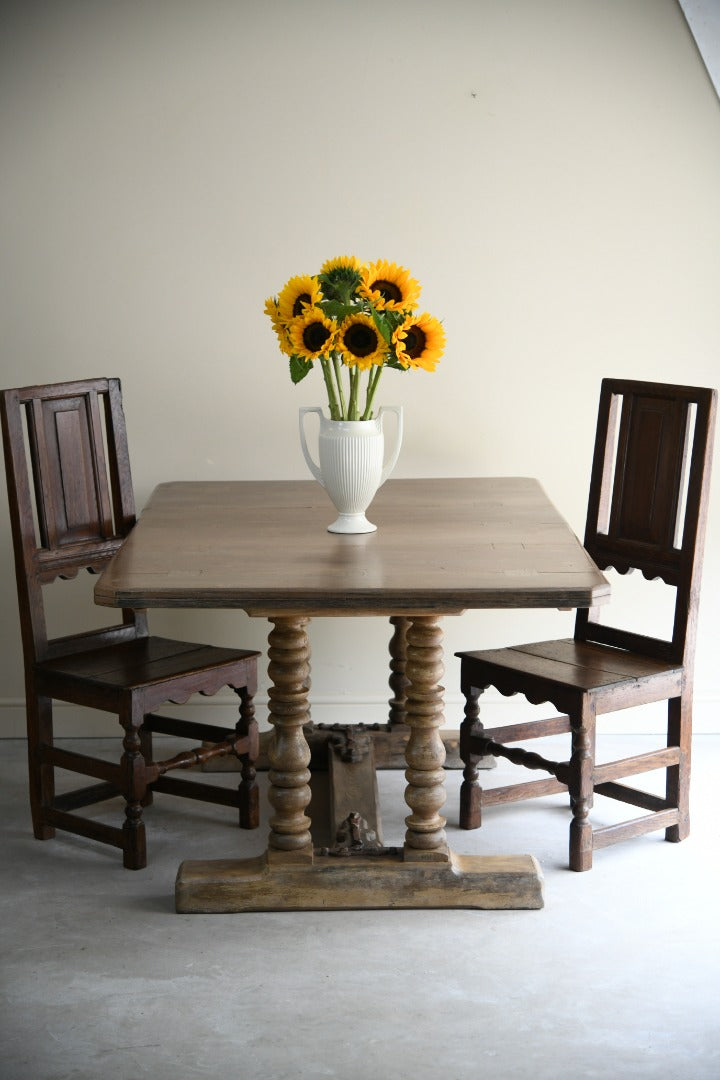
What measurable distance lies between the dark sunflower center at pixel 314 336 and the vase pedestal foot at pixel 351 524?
0.43 m

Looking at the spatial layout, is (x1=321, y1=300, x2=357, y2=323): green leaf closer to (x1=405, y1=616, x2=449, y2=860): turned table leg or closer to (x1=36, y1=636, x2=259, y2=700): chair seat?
(x1=405, y1=616, x2=449, y2=860): turned table leg

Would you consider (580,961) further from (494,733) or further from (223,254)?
(223,254)

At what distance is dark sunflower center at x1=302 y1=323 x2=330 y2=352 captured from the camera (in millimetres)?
2830

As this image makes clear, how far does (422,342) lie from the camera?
9.39 ft

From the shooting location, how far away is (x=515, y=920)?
9.43ft

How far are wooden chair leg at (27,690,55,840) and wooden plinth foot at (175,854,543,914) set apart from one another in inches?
23.3

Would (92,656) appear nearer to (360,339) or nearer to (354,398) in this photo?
(354,398)

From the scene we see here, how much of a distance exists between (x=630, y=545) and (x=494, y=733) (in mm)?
607

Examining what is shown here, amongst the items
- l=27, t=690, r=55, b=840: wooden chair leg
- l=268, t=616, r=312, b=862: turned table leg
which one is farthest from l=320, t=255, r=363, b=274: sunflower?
l=27, t=690, r=55, b=840: wooden chair leg

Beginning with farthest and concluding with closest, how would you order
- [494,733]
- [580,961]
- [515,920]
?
[494,733] → [515,920] → [580,961]

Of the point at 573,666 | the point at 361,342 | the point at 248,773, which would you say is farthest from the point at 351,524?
the point at 248,773

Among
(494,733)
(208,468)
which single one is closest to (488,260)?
(208,468)

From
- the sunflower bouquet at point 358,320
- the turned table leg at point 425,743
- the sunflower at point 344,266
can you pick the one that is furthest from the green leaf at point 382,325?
the turned table leg at point 425,743

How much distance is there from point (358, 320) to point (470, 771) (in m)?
1.25
